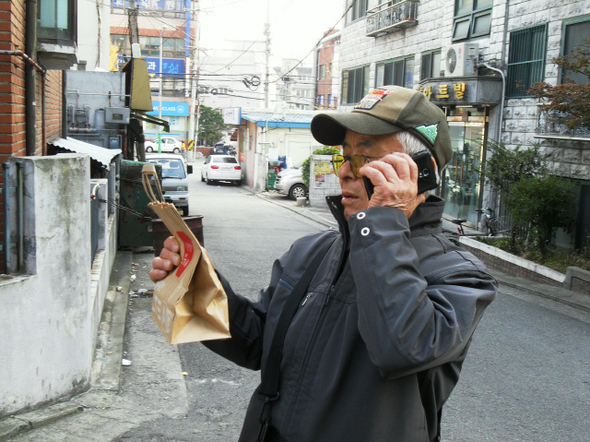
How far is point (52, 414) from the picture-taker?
15.4 feet

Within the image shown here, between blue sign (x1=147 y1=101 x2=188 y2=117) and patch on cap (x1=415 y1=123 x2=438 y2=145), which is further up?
blue sign (x1=147 y1=101 x2=188 y2=117)

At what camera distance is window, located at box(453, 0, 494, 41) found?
51.4ft

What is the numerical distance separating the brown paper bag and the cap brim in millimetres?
601

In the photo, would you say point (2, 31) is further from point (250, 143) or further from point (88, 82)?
point (250, 143)

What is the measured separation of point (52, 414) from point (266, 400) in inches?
130

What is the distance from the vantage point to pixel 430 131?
198cm

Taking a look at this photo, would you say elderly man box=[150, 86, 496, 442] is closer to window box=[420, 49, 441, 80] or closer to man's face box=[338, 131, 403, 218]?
man's face box=[338, 131, 403, 218]

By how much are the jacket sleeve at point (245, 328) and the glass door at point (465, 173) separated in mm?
14262

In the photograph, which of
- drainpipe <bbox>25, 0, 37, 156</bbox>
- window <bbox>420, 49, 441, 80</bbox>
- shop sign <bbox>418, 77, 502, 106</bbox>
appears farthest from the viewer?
window <bbox>420, 49, 441, 80</bbox>

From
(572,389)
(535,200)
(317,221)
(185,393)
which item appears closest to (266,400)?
(185,393)

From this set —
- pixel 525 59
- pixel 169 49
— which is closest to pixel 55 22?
pixel 525 59

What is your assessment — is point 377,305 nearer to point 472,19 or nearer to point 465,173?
point 465,173

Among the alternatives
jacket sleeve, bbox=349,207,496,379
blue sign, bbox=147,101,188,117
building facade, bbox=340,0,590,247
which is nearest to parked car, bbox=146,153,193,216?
building facade, bbox=340,0,590,247

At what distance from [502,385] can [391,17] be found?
55.3 ft
